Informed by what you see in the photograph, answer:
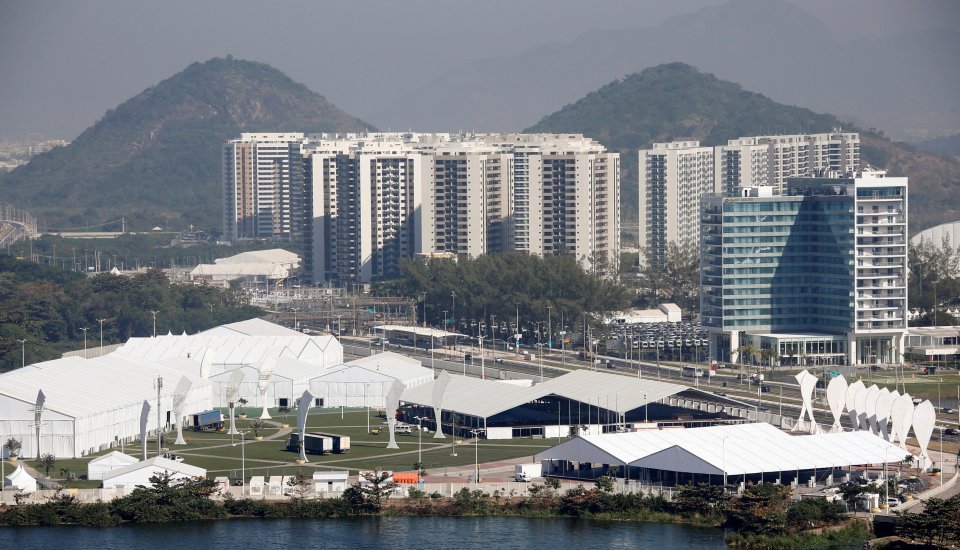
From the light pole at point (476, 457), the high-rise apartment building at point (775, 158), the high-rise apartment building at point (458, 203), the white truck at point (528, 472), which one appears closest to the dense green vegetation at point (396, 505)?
the white truck at point (528, 472)

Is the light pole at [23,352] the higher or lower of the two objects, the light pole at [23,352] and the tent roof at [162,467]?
the higher

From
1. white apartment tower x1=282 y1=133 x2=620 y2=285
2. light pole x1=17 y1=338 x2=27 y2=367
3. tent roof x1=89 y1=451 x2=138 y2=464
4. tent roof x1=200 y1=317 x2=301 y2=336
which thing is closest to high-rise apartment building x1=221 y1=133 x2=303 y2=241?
white apartment tower x1=282 y1=133 x2=620 y2=285

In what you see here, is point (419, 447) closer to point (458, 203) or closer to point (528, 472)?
point (528, 472)

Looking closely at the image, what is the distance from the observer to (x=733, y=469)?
54188mm

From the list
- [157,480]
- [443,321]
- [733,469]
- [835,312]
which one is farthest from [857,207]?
[157,480]

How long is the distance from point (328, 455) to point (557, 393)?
410 inches

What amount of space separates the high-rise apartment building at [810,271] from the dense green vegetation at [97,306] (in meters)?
31.7

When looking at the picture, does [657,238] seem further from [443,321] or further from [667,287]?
[443,321]

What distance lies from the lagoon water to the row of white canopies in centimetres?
1135

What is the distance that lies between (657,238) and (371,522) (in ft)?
286

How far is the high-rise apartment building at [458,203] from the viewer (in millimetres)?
A: 125562

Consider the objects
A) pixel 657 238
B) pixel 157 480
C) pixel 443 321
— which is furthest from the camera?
pixel 657 238

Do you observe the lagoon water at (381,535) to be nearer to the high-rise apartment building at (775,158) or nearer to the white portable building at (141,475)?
the white portable building at (141,475)

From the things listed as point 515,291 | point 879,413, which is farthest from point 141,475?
point 515,291
